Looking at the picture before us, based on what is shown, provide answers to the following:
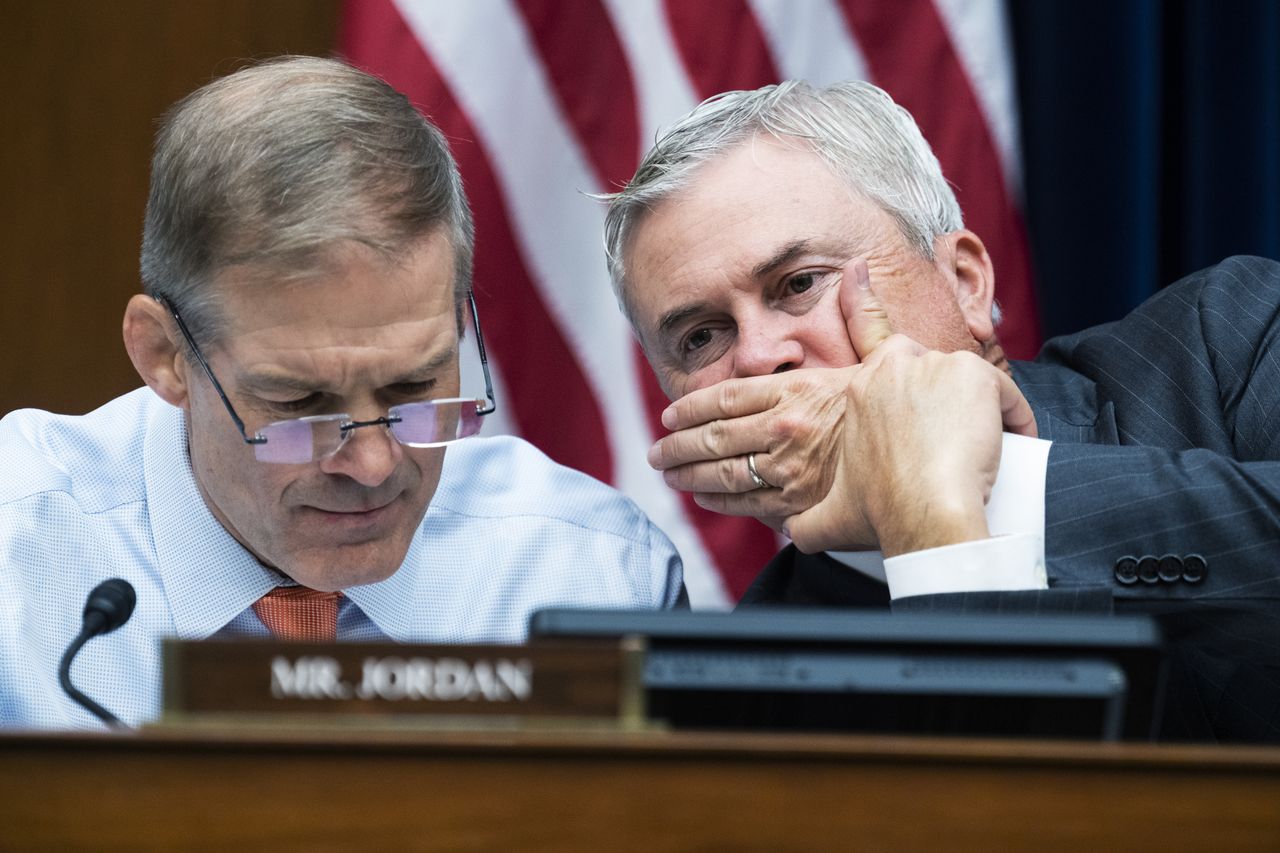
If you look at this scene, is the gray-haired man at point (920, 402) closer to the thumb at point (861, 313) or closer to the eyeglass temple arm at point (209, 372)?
the thumb at point (861, 313)

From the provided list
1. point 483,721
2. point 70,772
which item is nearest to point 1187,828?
point 483,721

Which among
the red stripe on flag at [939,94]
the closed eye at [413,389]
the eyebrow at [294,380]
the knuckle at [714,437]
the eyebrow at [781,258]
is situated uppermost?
the red stripe on flag at [939,94]

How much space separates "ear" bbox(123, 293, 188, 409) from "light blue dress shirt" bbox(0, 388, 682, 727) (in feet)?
0.58

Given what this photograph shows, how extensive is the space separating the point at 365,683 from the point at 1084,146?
2.36 metres

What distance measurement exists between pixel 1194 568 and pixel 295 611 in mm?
1193

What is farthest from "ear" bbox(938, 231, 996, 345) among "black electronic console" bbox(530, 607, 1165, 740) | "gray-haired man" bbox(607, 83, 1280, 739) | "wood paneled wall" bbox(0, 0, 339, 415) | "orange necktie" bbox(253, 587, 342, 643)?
"wood paneled wall" bbox(0, 0, 339, 415)

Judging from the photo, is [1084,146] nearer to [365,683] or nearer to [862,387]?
[862,387]

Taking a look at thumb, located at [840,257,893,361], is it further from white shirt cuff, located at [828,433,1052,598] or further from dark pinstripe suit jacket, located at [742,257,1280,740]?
white shirt cuff, located at [828,433,1052,598]

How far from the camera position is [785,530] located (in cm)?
200

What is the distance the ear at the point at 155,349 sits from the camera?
1897 mm

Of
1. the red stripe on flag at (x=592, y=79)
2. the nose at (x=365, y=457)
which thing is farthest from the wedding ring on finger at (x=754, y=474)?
the red stripe on flag at (x=592, y=79)

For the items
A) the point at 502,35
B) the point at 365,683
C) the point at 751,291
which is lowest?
the point at 365,683

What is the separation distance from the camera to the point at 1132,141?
285 cm

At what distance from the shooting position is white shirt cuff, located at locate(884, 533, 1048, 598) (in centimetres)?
150
